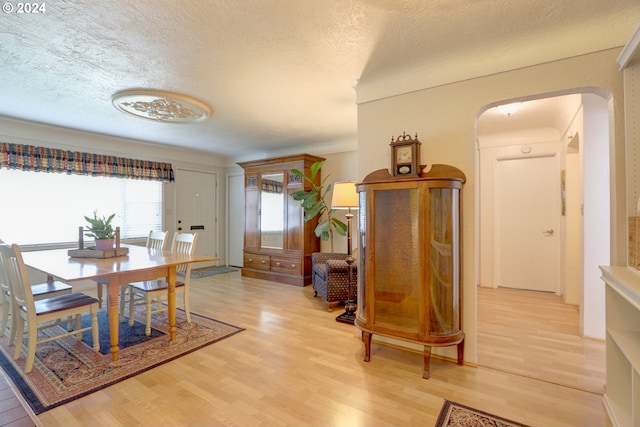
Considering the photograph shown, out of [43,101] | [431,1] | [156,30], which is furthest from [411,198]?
[43,101]

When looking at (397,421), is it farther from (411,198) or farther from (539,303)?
(539,303)

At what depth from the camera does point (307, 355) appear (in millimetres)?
2398

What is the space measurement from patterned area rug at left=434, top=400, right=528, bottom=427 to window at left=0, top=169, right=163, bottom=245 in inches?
206

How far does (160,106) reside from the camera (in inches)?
126

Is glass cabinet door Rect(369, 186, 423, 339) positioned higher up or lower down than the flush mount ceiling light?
lower down

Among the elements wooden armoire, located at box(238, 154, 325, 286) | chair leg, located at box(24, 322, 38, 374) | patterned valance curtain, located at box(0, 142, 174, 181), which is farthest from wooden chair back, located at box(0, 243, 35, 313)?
wooden armoire, located at box(238, 154, 325, 286)

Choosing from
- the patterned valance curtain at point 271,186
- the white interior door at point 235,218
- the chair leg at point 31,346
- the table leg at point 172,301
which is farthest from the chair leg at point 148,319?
the white interior door at point 235,218

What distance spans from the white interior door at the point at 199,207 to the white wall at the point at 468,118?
4.36 metres

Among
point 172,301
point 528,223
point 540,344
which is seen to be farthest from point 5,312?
point 528,223

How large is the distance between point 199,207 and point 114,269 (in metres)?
4.00

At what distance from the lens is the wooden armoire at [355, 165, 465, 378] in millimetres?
2086

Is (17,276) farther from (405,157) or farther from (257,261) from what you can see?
(257,261)

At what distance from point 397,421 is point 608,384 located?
1.28 metres

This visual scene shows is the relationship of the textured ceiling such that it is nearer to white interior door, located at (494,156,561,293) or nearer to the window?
the window
